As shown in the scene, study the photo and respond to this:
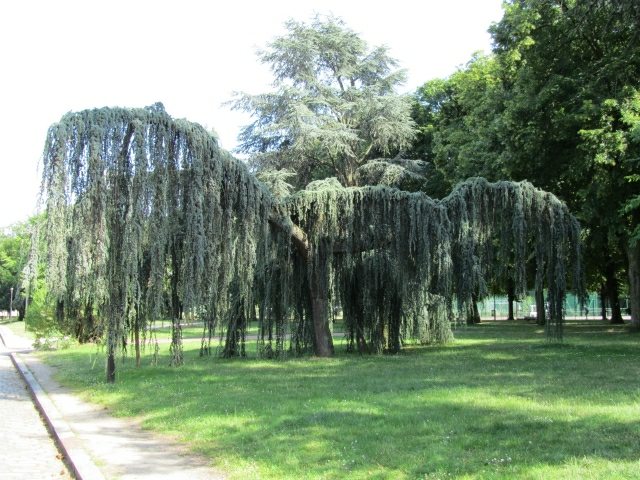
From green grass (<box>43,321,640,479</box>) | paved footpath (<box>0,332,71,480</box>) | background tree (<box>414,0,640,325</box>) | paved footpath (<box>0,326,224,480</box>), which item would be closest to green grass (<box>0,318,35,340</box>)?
paved footpath (<box>0,332,71,480</box>)

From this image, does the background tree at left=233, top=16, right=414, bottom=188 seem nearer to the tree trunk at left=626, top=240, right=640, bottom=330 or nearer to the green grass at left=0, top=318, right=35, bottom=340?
the tree trunk at left=626, top=240, right=640, bottom=330

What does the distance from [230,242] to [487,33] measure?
16865mm

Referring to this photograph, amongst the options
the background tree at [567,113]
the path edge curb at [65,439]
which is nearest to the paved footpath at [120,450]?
the path edge curb at [65,439]

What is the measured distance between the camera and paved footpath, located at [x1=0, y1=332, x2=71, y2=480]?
23.5 feet

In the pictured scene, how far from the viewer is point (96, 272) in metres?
11.4

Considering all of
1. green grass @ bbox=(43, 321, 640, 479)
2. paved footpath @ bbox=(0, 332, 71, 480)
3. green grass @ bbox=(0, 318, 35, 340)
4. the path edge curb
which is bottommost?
green grass @ bbox=(0, 318, 35, 340)

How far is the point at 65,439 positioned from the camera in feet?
27.3

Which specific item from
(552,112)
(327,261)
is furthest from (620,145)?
(327,261)

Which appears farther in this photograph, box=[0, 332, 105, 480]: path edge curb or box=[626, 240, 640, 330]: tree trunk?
box=[626, 240, 640, 330]: tree trunk

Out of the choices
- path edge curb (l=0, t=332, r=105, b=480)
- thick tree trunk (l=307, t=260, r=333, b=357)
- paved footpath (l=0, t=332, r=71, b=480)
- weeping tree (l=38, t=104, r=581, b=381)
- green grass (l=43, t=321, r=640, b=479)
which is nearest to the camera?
green grass (l=43, t=321, r=640, b=479)

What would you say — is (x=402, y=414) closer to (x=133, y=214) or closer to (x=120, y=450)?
(x=120, y=450)

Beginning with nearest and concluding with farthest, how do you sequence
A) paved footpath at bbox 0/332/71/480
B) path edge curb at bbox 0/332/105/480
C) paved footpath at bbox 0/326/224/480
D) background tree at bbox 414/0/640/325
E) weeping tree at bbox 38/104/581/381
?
paved footpath at bbox 0/326/224/480 < path edge curb at bbox 0/332/105/480 < paved footpath at bbox 0/332/71/480 < weeping tree at bbox 38/104/581/381 < background tree at bbox 414/0/640/325

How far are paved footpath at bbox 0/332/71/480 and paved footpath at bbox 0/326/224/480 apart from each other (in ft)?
0.11

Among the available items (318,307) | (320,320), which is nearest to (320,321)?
(320,320)
